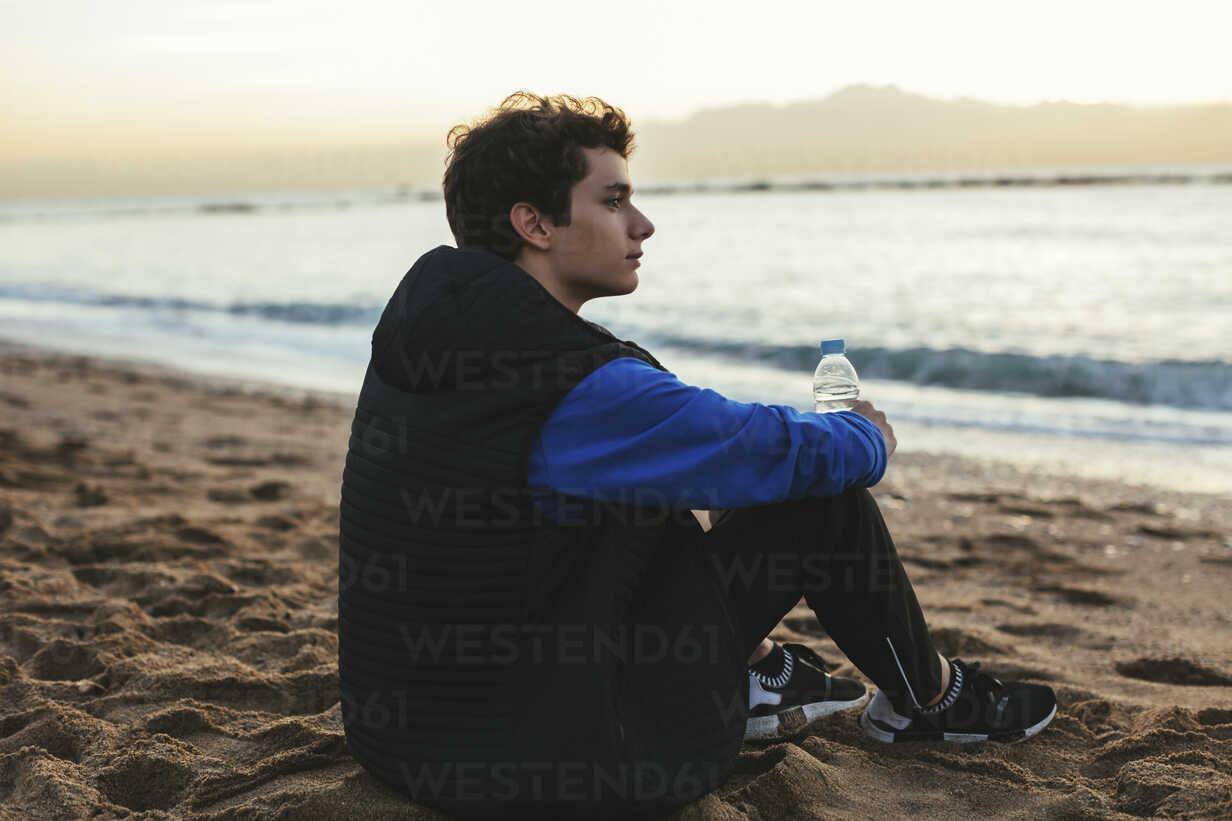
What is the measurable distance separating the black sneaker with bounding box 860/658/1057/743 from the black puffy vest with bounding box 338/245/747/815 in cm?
74

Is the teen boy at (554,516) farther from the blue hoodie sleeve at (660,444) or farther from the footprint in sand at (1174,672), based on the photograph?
the footprint in sand at (1174,672)

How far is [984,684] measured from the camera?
9.25 feet

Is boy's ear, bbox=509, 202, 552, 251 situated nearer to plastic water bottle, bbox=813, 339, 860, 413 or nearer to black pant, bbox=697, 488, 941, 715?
black pant, bbox=697, 488, 941, 715

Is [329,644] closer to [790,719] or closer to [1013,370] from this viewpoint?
[790,719]

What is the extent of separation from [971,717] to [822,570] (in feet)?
2.40

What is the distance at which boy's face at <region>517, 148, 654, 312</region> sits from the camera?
2.14m

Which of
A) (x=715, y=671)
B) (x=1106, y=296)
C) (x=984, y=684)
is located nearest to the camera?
(x=715, y=671)

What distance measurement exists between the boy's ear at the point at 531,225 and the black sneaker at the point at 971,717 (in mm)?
1506

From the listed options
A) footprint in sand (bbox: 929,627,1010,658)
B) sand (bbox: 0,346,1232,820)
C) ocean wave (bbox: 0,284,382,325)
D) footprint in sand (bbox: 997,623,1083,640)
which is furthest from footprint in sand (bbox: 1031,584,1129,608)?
ocean wave (bbox: 0,284,382,325)

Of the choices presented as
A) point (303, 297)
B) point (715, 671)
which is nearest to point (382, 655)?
point (715, 671)

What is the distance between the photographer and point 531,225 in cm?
214

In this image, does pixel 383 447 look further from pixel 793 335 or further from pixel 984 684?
pixel 793 335

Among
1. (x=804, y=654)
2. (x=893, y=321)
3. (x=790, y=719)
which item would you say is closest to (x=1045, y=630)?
(x=804, y=654)

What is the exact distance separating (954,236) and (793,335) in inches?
820
